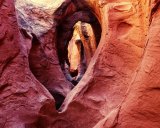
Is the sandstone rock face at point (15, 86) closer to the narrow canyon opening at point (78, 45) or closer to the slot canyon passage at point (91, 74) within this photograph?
the slot canyon passage at point (91, 74)

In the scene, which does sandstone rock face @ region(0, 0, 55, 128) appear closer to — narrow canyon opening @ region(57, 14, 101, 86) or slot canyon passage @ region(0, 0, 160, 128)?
slot canyon passage @ region(0, 0, 160, 128)

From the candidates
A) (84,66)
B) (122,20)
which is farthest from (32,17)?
(84,66)

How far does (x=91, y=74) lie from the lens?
5.50 m

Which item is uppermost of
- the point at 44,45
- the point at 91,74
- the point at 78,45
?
the point at 91,74

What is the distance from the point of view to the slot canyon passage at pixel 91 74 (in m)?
2.78

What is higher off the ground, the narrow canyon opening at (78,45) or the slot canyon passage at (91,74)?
the slot canyon passage at (91,74)

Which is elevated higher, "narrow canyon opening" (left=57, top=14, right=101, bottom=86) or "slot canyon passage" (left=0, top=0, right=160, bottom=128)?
"slot canyon passage" (left=0, top=0, right=160, bottom=128)

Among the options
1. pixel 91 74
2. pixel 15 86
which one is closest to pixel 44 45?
pixel 91 74

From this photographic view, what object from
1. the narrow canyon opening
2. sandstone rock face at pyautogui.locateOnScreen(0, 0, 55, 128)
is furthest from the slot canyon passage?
the narrow canyon opening

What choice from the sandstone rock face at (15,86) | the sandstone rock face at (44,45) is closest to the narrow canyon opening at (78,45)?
the sandstone rock face at (44,45)

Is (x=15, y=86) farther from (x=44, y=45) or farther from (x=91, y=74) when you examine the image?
(x=44, y=45)

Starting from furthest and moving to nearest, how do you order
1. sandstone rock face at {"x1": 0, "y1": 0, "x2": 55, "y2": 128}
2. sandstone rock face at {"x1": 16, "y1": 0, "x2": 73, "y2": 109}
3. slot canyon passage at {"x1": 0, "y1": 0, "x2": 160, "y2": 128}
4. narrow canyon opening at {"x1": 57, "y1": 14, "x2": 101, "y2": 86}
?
Result: narrow canyon opening at {"x1": 57, "y1": 14, "x2": 101, "y2": 86}
sandstone rock face at {"x1": 16, "y1": 0, "x2": 73, "y2": 109}
sandstone rock face at {"x1": 0, "y1": 0, "x2": 55, "y2": 128}
slot canyon passage at {"x1": 0, "y1": 0, "x2": 160, "y2": 128}

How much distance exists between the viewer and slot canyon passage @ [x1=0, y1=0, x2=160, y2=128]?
2.78 metres

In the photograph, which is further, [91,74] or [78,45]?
[78,45]
